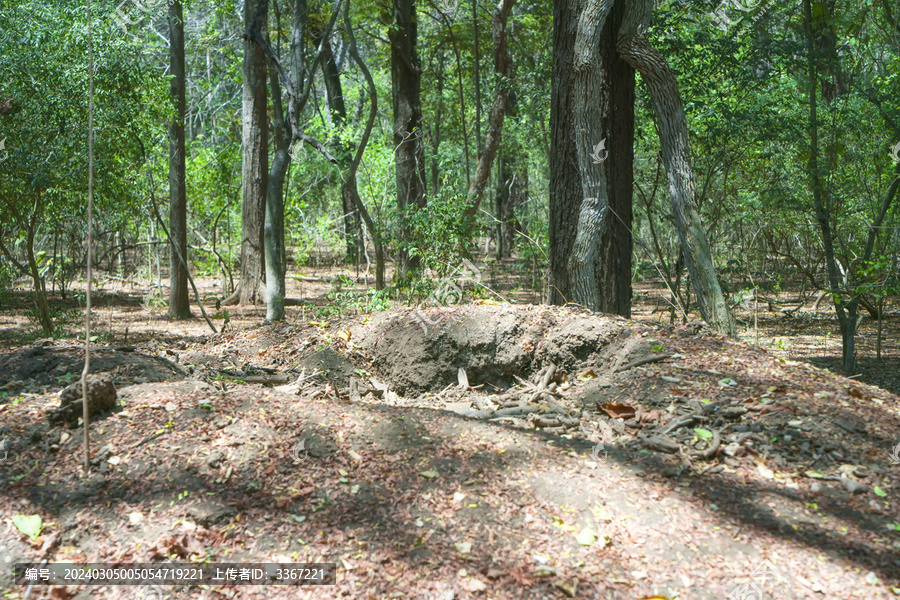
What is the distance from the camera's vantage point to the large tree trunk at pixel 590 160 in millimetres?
5461

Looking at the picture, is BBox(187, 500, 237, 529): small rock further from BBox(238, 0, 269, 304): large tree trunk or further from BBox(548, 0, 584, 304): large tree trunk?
BBox(238, 0, 269, 304): large tree trunk

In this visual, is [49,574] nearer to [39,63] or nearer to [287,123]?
[287,123]

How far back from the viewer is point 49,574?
2.48 metres

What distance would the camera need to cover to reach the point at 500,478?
302 centimetres

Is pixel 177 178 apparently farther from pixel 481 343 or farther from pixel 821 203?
pixel 821 203

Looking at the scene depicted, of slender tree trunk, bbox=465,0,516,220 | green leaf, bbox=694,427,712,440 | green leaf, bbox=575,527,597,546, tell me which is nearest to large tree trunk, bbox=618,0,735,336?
green leaf, bbox=694,427,712,440

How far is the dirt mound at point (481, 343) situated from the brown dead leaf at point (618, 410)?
73 cm

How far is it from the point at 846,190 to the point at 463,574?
8055 mm

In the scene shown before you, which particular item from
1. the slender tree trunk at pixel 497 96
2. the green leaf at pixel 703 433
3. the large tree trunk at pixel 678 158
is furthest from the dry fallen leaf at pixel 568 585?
the slender tree trunk at pixel 497 96

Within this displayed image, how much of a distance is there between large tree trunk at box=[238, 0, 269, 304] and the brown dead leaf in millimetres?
9278

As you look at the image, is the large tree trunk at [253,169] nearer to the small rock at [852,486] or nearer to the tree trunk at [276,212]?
the tree trunk at [276,212]

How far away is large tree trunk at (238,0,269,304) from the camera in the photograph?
1162cm

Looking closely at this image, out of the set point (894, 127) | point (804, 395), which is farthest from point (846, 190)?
point (804, 395)

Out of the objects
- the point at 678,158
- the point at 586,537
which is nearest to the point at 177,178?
the point at 678,158
